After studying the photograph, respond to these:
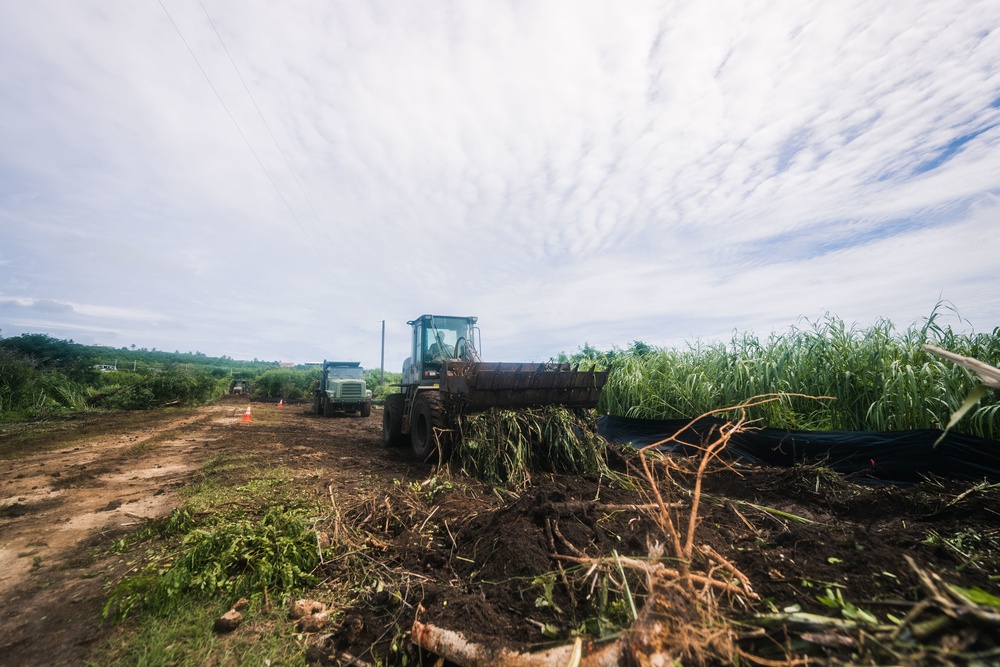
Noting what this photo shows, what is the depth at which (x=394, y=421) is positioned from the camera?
924 cm

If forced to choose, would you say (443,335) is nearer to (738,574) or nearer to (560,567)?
(560,567)

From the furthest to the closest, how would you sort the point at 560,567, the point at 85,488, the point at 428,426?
the point at 428,426
the point at 85,488
the point at 560,567

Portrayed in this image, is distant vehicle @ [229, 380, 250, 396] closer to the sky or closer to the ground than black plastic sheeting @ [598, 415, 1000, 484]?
closer to the sky

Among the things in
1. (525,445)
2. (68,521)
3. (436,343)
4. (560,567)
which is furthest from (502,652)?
(436,343)

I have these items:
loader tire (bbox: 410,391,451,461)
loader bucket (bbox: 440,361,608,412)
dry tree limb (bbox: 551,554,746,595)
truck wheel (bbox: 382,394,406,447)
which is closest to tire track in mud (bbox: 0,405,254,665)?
dry tree limb (bbox: 551,554,746,595)

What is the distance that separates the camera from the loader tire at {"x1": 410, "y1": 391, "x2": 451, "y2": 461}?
20.7 ft

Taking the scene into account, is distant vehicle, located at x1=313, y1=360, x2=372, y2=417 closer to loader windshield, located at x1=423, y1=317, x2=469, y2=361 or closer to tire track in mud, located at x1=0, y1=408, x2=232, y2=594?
tire track in mud, located at x1=0, y1=408, x2=232, y2=594

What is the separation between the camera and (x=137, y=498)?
5258 millimetres

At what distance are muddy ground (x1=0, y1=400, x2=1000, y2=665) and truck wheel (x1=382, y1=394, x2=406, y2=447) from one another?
9.42ft

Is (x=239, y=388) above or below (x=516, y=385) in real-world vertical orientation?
above

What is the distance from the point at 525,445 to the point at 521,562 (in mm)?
3111

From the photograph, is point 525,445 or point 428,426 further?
point 428,426

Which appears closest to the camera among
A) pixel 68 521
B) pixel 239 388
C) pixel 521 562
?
pixel 521 562

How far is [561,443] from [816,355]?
4.43 metres
